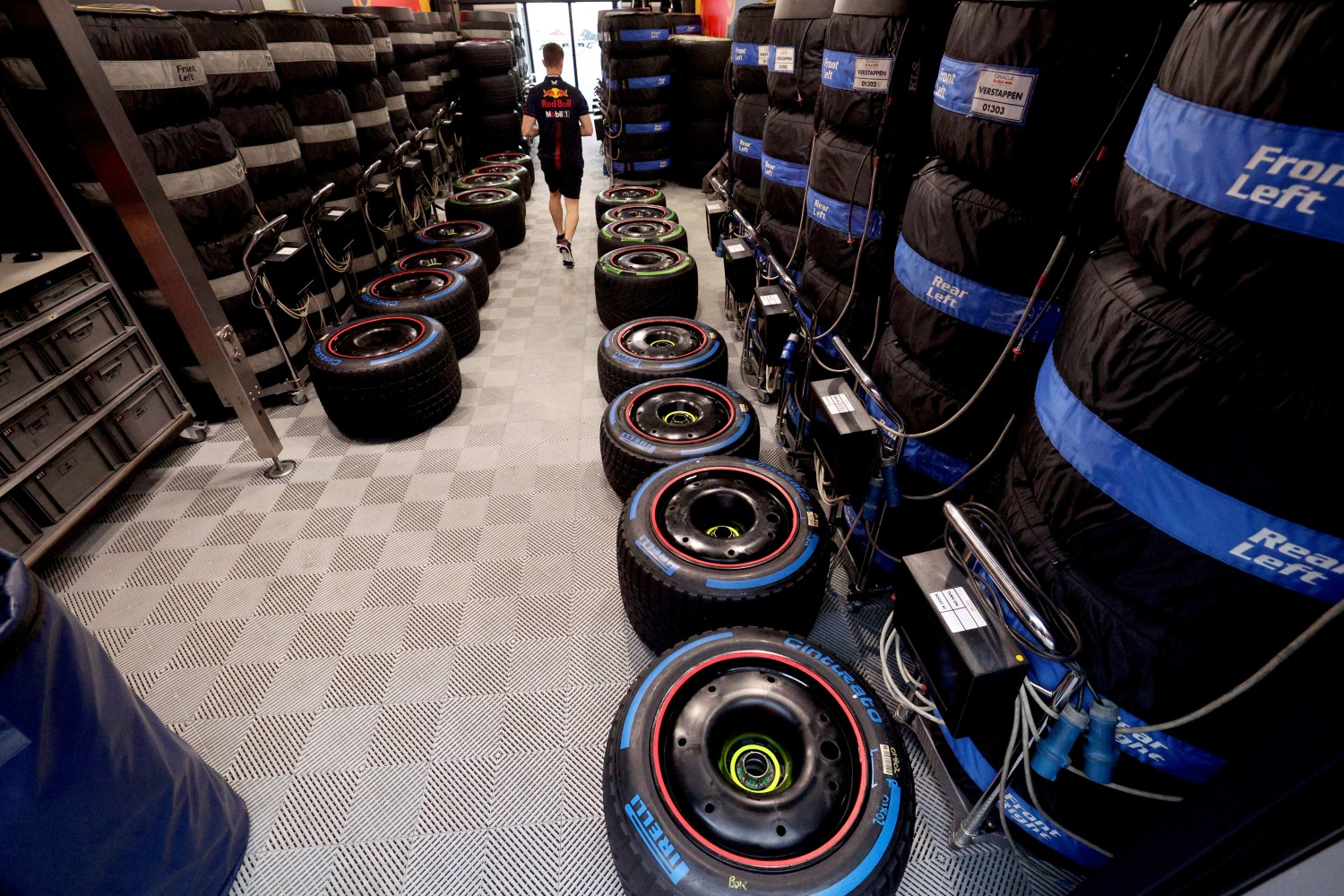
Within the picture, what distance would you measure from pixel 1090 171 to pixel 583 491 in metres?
2.47

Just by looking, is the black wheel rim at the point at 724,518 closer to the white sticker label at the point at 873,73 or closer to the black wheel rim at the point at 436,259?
the white sticker label at the point at 873,73

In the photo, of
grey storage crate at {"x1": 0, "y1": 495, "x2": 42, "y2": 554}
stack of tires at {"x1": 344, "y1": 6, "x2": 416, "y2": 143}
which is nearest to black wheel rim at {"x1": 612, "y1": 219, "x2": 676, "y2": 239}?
stack of tires at {"x1": 344, "y1": 6, "x2": 416, "y2": 143}

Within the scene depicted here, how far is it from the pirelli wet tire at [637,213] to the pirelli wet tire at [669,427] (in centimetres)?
298

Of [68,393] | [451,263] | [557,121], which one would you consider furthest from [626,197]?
[68,393]

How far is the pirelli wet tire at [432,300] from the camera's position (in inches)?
156

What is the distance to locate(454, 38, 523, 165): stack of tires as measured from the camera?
29.9ft

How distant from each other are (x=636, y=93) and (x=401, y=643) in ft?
25.8

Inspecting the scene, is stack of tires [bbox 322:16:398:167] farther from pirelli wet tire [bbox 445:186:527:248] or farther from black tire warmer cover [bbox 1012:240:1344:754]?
black tire warmer cover [bbox 1012:240:1344:754]

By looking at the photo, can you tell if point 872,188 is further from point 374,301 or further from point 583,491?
Result: point 374,301

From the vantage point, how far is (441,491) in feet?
10.4

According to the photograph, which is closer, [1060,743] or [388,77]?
[1060,743]

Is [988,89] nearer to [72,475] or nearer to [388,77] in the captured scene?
[72,475]

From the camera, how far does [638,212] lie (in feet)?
18.6

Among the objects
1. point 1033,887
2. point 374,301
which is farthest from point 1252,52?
point 374,301
